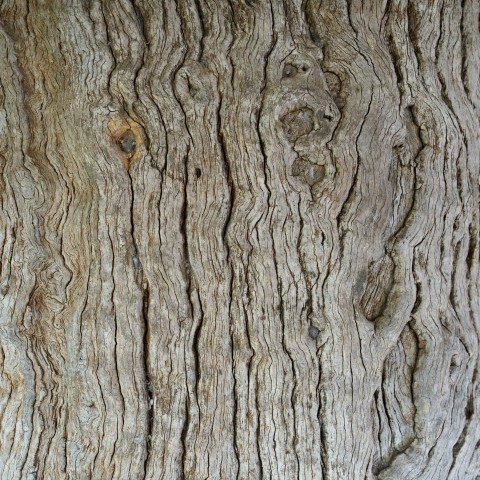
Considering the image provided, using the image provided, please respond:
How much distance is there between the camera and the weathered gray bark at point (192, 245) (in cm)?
186

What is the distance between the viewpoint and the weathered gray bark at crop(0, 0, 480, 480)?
186cm

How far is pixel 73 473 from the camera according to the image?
6.13ft

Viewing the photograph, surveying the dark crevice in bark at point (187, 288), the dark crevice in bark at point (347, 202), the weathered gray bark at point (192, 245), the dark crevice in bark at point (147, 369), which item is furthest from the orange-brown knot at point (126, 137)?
the dark crevice in bark at point (347, 202)

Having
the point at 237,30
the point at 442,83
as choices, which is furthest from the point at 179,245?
the point at 442,83

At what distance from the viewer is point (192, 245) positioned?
1863 millimetres

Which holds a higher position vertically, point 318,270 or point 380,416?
point 318,270

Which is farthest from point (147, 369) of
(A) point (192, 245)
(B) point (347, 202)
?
(B) point (347, 202)

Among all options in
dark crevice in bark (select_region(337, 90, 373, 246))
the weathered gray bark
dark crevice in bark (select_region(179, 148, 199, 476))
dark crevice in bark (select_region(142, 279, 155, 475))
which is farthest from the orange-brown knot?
dark crevice in bark (select_region(337, 90, 373, 246))

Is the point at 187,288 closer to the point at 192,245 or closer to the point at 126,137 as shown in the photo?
the point at 192,245

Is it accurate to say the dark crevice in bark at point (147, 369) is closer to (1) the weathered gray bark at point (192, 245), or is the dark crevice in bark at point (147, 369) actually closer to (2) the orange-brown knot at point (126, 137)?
(1) the weathered gray bark at point (192, 245)

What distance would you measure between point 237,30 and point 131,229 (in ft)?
2.84

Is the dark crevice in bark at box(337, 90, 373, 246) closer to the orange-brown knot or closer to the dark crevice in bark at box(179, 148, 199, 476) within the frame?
the dark crevice in bark at box(179, 148, 199, 476)

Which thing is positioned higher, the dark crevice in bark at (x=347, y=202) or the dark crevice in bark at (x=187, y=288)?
the dark crevice in bark at (x=347, y=202)

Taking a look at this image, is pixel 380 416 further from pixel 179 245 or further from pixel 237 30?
pixel 237 30
